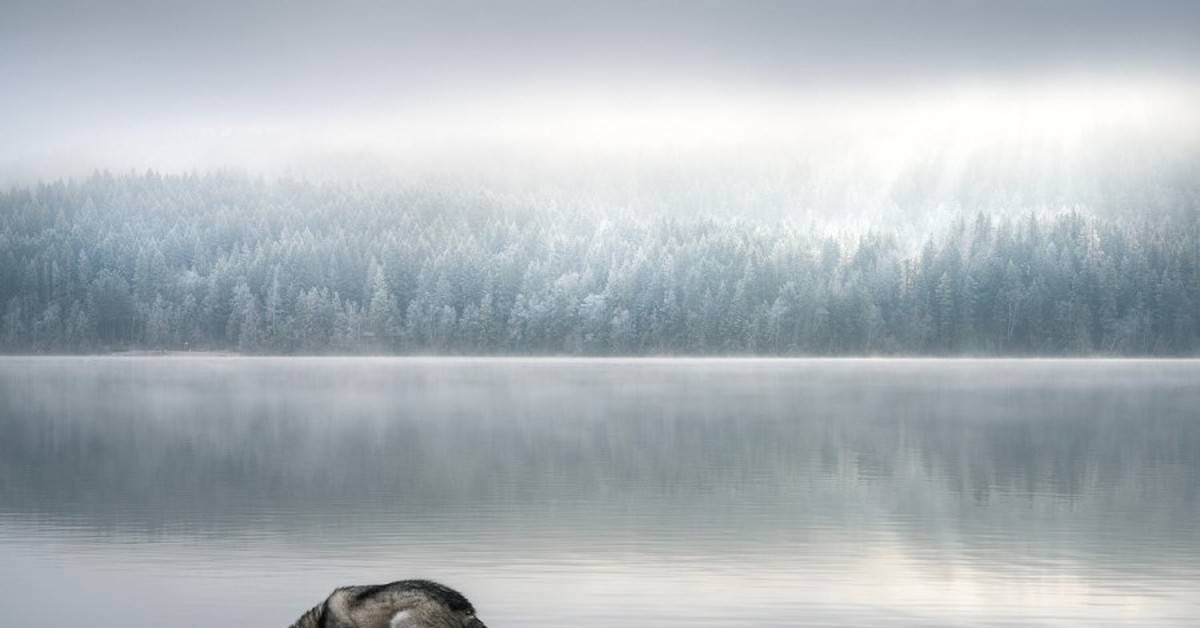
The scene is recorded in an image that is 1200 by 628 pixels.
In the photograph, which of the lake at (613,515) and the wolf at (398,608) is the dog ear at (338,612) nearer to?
the wolf at (398,608)

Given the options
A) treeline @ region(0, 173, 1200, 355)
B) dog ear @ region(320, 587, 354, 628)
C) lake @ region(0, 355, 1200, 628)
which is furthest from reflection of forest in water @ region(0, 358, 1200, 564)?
treeline @ region(0, 173, 1200, 355)

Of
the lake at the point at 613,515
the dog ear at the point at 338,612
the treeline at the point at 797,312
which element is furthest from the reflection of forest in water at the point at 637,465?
the treeline at the point at 797,312

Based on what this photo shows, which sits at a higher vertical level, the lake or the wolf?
the wolf

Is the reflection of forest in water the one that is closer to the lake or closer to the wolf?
the lake

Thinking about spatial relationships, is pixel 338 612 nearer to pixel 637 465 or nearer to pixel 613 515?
pixel 613 515

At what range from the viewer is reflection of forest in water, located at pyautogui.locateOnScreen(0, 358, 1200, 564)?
98.0 ft

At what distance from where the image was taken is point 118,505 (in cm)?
3150

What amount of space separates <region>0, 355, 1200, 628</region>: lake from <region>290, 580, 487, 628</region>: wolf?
8.85 meters

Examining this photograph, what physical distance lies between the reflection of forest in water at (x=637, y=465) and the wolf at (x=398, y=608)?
1630cm

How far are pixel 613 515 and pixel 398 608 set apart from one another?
20.0 metres

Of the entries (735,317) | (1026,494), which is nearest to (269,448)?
(1026,494)

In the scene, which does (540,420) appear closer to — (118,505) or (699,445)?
(699,445)

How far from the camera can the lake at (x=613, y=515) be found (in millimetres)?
21188

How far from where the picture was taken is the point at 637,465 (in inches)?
1606
